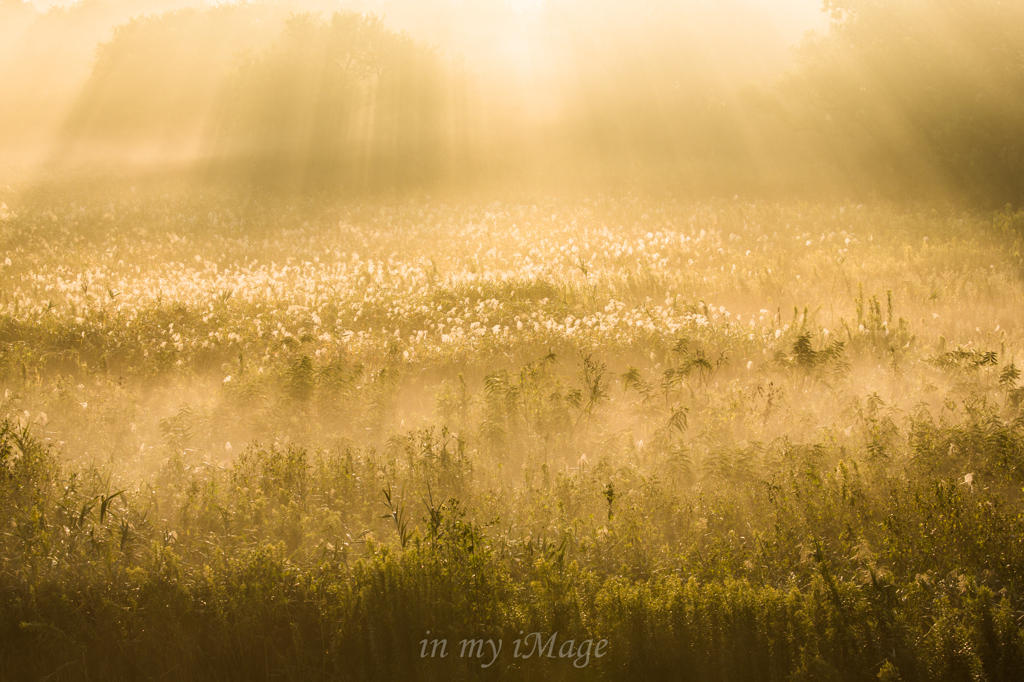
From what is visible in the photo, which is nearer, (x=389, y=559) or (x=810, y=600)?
(x=810, y=600)

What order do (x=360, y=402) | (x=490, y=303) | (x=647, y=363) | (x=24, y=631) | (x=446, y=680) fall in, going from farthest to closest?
(x=490, y=303)
(x=647, y=363)
(x=360, y=402)
(x=24, y=631)
(x=446, y=680)

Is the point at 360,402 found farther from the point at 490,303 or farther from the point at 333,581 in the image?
the point at 490,303

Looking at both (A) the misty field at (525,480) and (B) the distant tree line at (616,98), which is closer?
(A) the misty field at (525,480)

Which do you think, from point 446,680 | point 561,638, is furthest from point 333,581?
point 561,638

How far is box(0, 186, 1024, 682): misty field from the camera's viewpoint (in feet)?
12.3

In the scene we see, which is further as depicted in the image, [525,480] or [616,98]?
[616,98]

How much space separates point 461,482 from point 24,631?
9.49 ft

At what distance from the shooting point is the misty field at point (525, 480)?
3744mm

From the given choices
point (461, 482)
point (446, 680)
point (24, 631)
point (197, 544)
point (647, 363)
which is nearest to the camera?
point (446, 680)

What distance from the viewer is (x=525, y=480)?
17.9 ft

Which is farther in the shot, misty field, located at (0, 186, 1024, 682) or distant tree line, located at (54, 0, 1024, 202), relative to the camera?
distant tree line, located at (54, 0, 1024, 202)

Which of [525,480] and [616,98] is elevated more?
[616,98]

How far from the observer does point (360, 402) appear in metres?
7.03

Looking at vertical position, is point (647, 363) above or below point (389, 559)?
below
